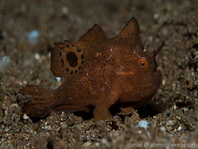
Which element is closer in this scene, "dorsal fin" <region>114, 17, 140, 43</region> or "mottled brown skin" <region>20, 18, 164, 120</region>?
"mottled brown skin" <region>20, 18, 164, 120</region>

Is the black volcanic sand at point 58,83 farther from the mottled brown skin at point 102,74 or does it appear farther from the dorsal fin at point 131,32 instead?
the dorsal fin at point 131,32

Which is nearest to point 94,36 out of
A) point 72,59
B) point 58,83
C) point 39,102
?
point 72,59

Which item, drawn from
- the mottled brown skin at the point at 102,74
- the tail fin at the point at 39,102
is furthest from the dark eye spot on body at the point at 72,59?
the tail fin at the point at 39,102

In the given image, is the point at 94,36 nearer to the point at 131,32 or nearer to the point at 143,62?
the point at 131,32

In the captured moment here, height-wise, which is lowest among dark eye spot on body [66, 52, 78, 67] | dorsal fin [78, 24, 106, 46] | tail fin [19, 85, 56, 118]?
tail fin [19, 85, 56, 118]

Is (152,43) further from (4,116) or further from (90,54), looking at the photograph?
(4,116)

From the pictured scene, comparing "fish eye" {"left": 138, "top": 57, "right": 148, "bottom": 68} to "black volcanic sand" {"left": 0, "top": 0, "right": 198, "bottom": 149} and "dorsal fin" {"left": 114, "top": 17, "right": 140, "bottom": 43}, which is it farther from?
"black volcanic sand" {"left": 0, "top": 0, "right": 198, "bottom": 149}

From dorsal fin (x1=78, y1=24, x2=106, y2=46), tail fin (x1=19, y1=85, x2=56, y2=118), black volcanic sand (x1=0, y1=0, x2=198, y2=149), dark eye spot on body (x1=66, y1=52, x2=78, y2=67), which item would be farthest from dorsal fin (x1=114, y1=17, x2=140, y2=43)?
tail fin (x1=19, y1=85, x2=56, y2=118)
